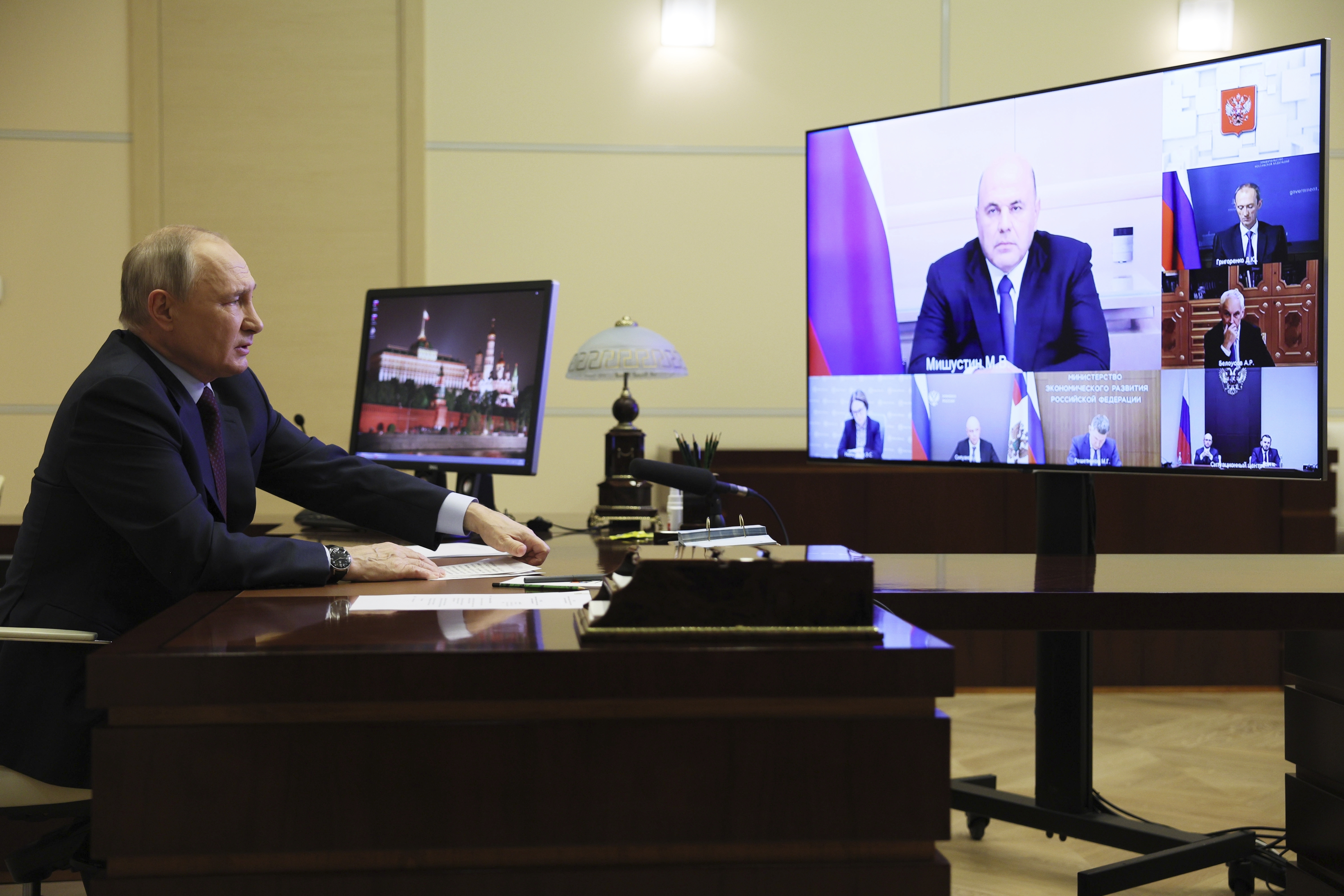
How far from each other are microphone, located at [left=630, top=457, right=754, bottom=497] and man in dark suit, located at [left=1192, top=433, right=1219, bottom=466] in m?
0.85

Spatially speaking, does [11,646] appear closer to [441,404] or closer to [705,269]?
[441,404]

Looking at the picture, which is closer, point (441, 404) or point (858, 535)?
point (441, 404)

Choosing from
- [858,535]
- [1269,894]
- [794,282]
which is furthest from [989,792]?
[794,282]

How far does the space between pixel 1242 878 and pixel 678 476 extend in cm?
152

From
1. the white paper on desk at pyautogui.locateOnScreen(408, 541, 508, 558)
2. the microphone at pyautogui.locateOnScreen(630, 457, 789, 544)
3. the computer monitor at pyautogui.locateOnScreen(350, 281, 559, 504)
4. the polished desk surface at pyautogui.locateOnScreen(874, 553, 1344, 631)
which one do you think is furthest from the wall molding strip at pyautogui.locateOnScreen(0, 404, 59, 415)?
the polished desk surface at pyautogui.locateOnScreen(874, 553, 1344, 631)

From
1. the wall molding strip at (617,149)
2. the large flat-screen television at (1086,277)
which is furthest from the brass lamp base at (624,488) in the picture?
the wall molding strip at (617,149)

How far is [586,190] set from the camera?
13.8 feet

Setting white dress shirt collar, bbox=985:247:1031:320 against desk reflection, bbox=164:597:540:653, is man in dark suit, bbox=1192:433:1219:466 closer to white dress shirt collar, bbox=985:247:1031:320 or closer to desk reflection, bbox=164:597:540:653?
white dress shirt collar, bbox=985:247:1031:320

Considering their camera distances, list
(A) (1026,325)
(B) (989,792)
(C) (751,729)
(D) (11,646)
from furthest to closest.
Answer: (B) (989,792) → (A) (1026,325) → (D) (11,646) → (C) (751,729)

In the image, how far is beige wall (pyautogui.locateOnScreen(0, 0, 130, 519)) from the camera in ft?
13.4

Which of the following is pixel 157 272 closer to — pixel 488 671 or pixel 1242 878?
pixel 488 671

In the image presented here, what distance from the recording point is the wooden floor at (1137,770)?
2387 millimetres

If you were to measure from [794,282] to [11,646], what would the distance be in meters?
3.33

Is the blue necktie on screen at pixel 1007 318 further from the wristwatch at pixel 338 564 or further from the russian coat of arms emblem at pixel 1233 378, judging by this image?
the wristwatch at pixel 338 564
